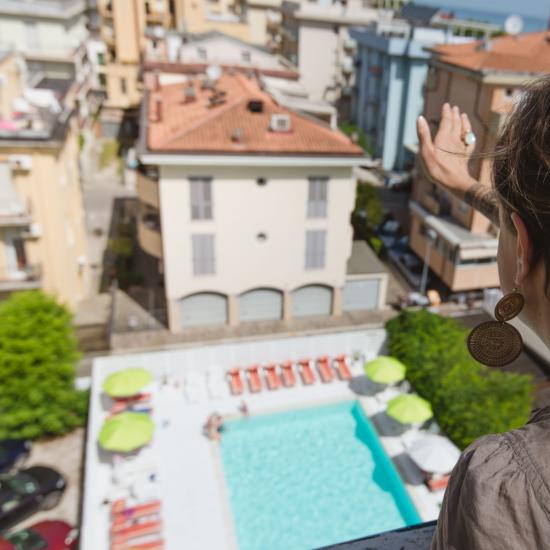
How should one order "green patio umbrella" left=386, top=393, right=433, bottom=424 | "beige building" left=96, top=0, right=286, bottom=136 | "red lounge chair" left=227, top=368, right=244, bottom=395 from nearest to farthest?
"green patio umbrella" left=386, top=393, right=433, bottom=424 < "red lounge chair" left=227, top=368, right=244, bottom=395 < "beige building" left=96, top=0, right=286, bottom=136

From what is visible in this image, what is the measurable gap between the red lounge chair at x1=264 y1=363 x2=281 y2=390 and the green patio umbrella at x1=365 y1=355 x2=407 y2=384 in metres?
3.01

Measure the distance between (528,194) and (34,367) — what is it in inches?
629

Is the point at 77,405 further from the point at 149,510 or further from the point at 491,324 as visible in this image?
the point at 491,324

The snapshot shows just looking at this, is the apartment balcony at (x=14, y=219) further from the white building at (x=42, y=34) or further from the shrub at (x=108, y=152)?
the shrub at (x=108, y=152)

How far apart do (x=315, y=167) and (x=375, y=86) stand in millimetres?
22572

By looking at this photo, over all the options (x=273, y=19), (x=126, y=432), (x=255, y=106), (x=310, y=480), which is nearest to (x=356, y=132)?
(x=273, y=19)

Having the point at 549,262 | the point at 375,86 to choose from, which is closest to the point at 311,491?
the point at 549,262

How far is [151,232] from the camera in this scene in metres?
20.4

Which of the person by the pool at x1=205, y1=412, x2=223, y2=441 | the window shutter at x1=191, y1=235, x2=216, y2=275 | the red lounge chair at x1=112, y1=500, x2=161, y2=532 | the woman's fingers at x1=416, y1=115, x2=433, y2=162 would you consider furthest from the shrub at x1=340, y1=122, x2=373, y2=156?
the woman's fingers at x1=416, y1=115, x2=433, y2=162

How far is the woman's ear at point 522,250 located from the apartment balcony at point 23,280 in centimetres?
2053

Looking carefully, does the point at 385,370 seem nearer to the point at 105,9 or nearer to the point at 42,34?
the point at 42,34

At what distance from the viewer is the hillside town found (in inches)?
561

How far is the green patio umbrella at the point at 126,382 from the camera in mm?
16641

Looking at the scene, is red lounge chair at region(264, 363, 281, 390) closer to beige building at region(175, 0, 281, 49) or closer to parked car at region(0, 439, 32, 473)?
parked car at region(0, 439, 32, 473)
